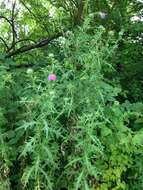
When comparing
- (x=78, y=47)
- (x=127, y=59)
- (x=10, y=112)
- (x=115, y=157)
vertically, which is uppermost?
(x=78, y=47)

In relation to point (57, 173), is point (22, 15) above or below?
above

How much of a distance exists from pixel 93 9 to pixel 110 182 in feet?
10.2

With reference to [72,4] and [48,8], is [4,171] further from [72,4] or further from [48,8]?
[48,8]

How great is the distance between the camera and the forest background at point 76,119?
1.48 metres

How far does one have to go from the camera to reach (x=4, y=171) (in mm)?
1413

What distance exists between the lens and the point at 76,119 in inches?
70.0

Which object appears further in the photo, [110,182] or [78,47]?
[78,47]

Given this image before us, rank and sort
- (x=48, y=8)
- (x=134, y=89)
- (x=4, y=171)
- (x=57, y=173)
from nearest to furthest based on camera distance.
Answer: (x=4, y=171)
(x=57, y=173)
(x=134, y=89)
(x=48, y=8)

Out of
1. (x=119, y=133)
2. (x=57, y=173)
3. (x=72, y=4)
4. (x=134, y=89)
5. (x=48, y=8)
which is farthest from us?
(x=48, y=8)

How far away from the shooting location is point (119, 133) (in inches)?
78.0

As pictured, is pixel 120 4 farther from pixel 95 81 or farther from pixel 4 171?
pixel 4 171

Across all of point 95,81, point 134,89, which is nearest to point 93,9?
point 134,89

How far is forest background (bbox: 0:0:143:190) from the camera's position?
4.87 feet

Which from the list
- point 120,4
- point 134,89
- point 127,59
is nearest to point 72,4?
point 120,4
